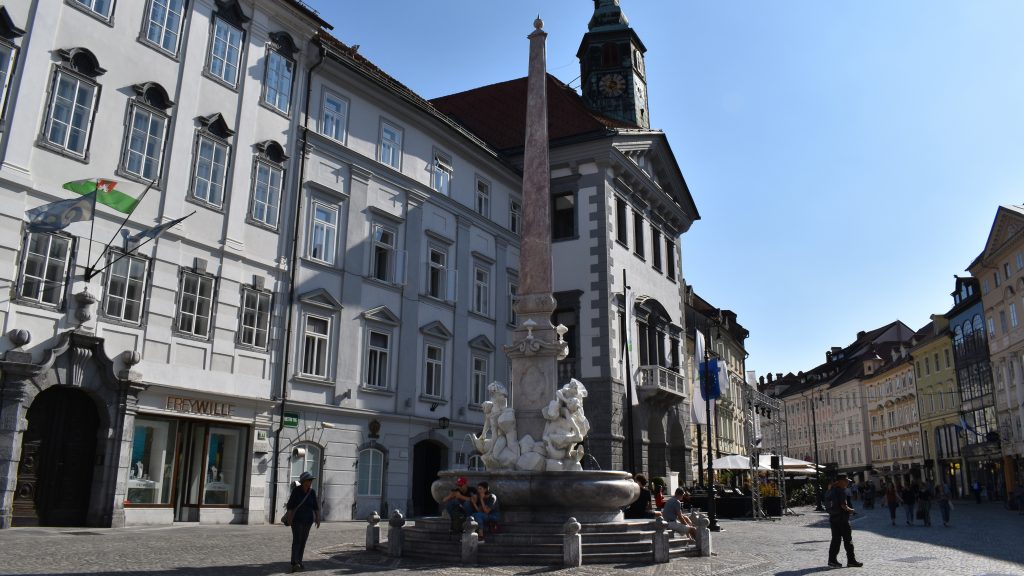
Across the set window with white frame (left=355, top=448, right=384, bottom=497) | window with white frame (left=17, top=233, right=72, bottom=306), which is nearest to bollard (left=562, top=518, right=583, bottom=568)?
window with white frame (left=17, top=233, right=72, bottom=306)

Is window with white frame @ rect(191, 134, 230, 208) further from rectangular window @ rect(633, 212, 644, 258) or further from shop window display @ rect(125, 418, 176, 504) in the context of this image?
rectangular window @ rect(633, 212, 644, 258)

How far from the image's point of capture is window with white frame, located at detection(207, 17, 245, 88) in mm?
21062

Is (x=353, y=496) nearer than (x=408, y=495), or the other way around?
(x=353, y=496)

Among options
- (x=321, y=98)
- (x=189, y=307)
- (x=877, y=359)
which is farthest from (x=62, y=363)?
(x=877, y=359)

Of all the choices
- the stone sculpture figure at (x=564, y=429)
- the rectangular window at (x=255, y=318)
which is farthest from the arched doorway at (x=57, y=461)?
the stone sculpture figure at (x=564, y=429)

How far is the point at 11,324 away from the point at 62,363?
125 centimetres

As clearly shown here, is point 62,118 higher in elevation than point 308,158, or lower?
lower

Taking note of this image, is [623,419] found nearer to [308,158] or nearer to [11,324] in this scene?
[308,158]

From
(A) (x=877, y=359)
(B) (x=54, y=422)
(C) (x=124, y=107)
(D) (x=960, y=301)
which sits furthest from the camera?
(A) (x=877, y=359)

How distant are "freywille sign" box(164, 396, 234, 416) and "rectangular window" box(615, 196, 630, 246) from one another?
1878cm

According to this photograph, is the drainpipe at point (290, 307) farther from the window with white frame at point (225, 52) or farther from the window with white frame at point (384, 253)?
the window with white frame at point (384, 253)

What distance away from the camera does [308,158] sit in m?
23.5

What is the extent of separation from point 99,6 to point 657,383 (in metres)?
23.4

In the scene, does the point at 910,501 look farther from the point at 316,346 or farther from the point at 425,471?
the point at 316,346
